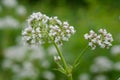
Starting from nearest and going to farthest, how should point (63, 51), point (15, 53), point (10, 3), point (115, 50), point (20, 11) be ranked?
point (115, 50) → point (15, 53) → point (63, 51) → point (10, 3) → point (20, 11)

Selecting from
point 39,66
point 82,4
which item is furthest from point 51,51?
point 82,4

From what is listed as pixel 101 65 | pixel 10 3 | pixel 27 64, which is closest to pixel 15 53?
pixel 27 64

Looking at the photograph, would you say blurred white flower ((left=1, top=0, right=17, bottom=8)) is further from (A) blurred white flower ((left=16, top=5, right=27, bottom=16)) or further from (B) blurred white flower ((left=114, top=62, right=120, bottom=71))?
(B) blurred white flower ((left=114, top=62, right=120, bottom=71))

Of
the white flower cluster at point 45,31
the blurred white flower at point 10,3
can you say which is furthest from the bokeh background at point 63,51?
the white flower cluster at point 45,31

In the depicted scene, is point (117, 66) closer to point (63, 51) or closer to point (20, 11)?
point (63, 51)

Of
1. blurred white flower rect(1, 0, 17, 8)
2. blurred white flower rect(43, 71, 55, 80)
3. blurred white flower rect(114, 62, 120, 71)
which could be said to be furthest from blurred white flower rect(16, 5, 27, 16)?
blurred white flower rect(114, 62, 120, 71)
